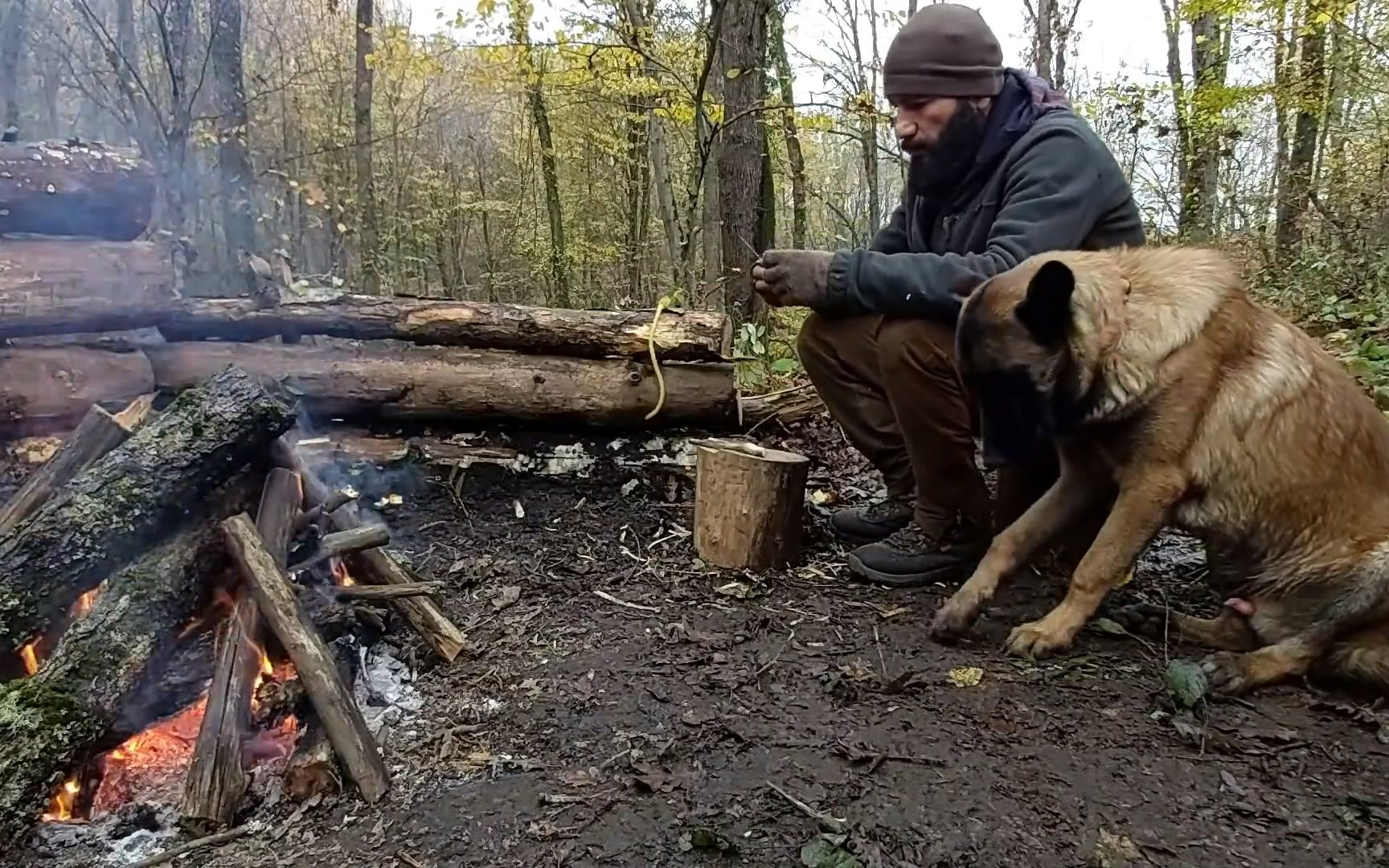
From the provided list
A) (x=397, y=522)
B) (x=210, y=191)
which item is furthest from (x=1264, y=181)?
(x=210, y=191)

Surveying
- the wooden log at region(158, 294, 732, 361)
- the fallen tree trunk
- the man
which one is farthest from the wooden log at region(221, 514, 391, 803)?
the man

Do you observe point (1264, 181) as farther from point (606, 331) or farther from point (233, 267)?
point (233, 267)

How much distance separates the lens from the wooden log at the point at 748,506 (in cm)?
378

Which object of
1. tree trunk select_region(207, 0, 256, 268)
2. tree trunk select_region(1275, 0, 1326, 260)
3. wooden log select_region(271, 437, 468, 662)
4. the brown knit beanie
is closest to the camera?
wooden log select_region(271, 437, 468, 662)

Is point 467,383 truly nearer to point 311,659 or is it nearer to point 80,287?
point 80,287

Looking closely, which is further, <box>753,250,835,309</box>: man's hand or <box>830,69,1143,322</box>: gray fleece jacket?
<box>753,250,835,309</box>: man's hand

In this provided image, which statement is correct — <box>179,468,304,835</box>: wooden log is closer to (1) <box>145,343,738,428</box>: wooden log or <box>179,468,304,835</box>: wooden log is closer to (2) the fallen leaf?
(1) <box>145,343,738,428</box>: wooden log

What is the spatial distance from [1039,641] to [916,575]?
0.77 meters

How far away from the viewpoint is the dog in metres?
2.80

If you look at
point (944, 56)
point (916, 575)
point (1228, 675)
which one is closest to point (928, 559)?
point (916, 575)

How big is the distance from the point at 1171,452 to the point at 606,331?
2.97 metres

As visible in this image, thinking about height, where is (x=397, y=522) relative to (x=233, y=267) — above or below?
below

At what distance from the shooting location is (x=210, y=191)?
9.92 m

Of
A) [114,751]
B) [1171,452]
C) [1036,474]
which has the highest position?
[1171,452]
